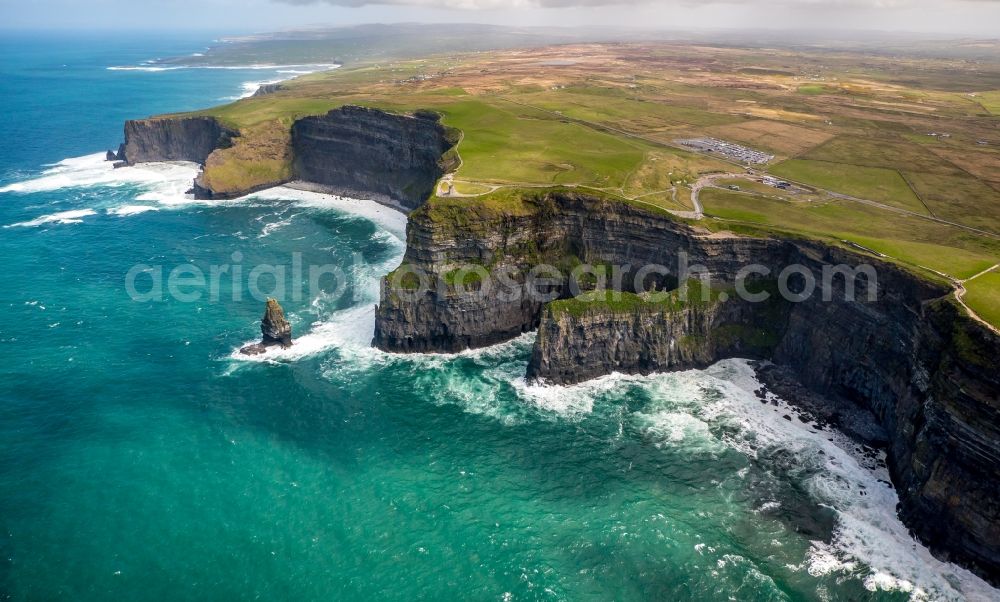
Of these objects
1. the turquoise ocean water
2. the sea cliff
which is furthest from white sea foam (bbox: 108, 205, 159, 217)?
the sea cliff

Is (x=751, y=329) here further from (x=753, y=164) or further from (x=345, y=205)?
(x=345, y=205)

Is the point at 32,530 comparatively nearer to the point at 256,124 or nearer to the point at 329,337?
the point at 329,337

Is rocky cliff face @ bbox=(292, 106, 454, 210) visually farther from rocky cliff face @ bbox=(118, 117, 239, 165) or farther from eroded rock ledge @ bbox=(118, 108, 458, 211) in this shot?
rocky cliff face @ bbox=(118, 117, 239, 165)

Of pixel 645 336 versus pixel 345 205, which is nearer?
pixel 645 336

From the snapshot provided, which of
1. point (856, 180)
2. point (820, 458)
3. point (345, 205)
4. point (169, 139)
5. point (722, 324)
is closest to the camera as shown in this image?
point (820, 458)

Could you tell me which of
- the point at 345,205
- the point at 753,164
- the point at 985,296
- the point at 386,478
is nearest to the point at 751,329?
the point at 985,296
